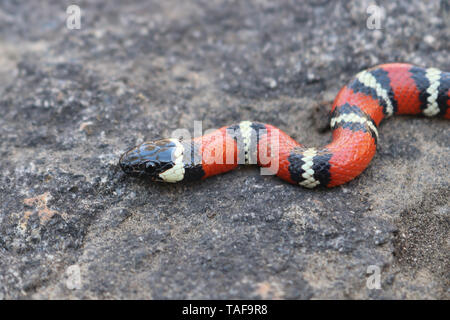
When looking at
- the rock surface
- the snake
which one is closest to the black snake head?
the snake

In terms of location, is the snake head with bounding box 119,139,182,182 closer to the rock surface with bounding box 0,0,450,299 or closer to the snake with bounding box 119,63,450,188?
the snake with bounding box 119,63,450,188

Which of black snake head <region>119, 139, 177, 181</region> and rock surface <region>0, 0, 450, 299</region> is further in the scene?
black snake head <region>119, 139, 177, 181</region>

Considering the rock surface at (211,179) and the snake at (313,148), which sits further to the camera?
the snake at (313,148)

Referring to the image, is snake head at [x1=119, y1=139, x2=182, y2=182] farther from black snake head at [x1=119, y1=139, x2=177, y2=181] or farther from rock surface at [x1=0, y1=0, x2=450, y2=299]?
rock surface at [x1=0, y1=0, x2=450, y2=299]

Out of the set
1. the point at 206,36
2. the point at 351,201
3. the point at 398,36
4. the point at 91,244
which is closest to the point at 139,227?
the point at 91,244

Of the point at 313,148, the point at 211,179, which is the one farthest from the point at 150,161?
the point at 313,148

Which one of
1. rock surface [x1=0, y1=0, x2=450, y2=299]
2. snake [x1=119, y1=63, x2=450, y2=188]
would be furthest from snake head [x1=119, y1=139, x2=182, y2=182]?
rock surface [x1=0, y1=0, x2=450, y2=299]

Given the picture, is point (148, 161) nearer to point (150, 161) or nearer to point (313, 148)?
point (150, 161)

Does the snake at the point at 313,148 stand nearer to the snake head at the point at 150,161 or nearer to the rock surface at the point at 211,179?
→ the snake head at the point at 150,161

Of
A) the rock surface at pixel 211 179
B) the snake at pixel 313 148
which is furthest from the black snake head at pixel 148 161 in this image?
the rock surface at pixel 211 179
